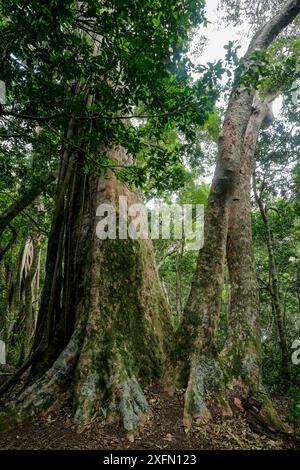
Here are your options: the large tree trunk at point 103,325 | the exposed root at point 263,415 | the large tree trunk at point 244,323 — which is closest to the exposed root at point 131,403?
the large tree trunk at point 103,325

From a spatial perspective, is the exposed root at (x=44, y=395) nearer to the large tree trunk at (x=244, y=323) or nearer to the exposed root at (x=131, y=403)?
the exposed root at (x=131, y=403)

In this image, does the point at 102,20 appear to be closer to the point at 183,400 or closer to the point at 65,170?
the point at 65,170

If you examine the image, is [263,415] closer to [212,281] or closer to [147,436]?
[147,436]

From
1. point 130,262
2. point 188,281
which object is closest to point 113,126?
point 130,262

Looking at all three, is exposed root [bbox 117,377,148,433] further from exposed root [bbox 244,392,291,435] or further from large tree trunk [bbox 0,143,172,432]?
exposed root [bbox 244,392,291,435]

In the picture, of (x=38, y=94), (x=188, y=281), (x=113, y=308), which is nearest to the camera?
(x=38, y=94)

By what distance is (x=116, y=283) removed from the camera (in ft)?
13.6

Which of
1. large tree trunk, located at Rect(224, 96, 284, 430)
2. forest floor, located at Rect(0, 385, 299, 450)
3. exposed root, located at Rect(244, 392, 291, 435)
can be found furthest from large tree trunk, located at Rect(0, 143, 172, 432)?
exposed root, located at Rect(244, 392, 291, 435)

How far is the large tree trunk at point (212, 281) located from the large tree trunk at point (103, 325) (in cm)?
51

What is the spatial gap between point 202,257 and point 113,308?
1380 millimetres

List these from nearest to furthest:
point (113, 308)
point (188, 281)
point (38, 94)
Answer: point (38, 94) → point (113, 308) → point (188, 281)

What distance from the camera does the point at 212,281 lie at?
4152mm

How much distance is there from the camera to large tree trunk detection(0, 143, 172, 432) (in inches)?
126

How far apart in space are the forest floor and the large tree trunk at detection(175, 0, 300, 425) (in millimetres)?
189
